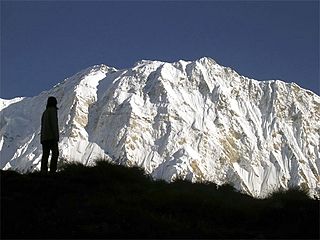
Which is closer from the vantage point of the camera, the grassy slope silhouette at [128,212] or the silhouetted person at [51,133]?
the grassy slope silhouette at [128,212]

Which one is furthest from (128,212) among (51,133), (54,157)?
(51,133)

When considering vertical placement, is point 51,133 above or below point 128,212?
above

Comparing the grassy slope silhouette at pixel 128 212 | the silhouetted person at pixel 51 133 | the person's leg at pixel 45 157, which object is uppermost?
the silhouetted person at pixel 51 133

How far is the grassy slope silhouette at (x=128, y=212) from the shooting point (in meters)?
11.6

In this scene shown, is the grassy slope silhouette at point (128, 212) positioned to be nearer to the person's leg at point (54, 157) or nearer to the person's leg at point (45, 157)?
the person's leg at point (45, 157)

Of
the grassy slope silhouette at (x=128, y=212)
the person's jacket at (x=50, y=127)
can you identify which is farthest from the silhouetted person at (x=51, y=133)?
the grassy slope silhouette at (x=128, y=212)

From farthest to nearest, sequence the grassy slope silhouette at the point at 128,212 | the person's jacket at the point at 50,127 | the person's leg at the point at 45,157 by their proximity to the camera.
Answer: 1. the person's jacket at the point at 50,127
2. the person's leg at the point at 45,157
3. the grassy slope silhouette at the point at 128,212

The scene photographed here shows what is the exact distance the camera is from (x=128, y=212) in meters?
12.5

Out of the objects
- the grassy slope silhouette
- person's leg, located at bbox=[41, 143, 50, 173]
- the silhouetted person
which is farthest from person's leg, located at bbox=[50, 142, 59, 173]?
the grassy slope silhouette

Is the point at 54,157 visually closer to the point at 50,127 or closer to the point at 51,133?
the point at 51,133

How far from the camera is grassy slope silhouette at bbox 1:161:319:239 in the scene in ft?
37.9

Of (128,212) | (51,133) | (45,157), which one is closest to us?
(128,212)

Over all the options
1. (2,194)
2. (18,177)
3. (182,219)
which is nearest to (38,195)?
(2,194)

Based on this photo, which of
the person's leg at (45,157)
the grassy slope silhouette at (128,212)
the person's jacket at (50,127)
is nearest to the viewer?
the grassy slope silhouette at (128,212)
